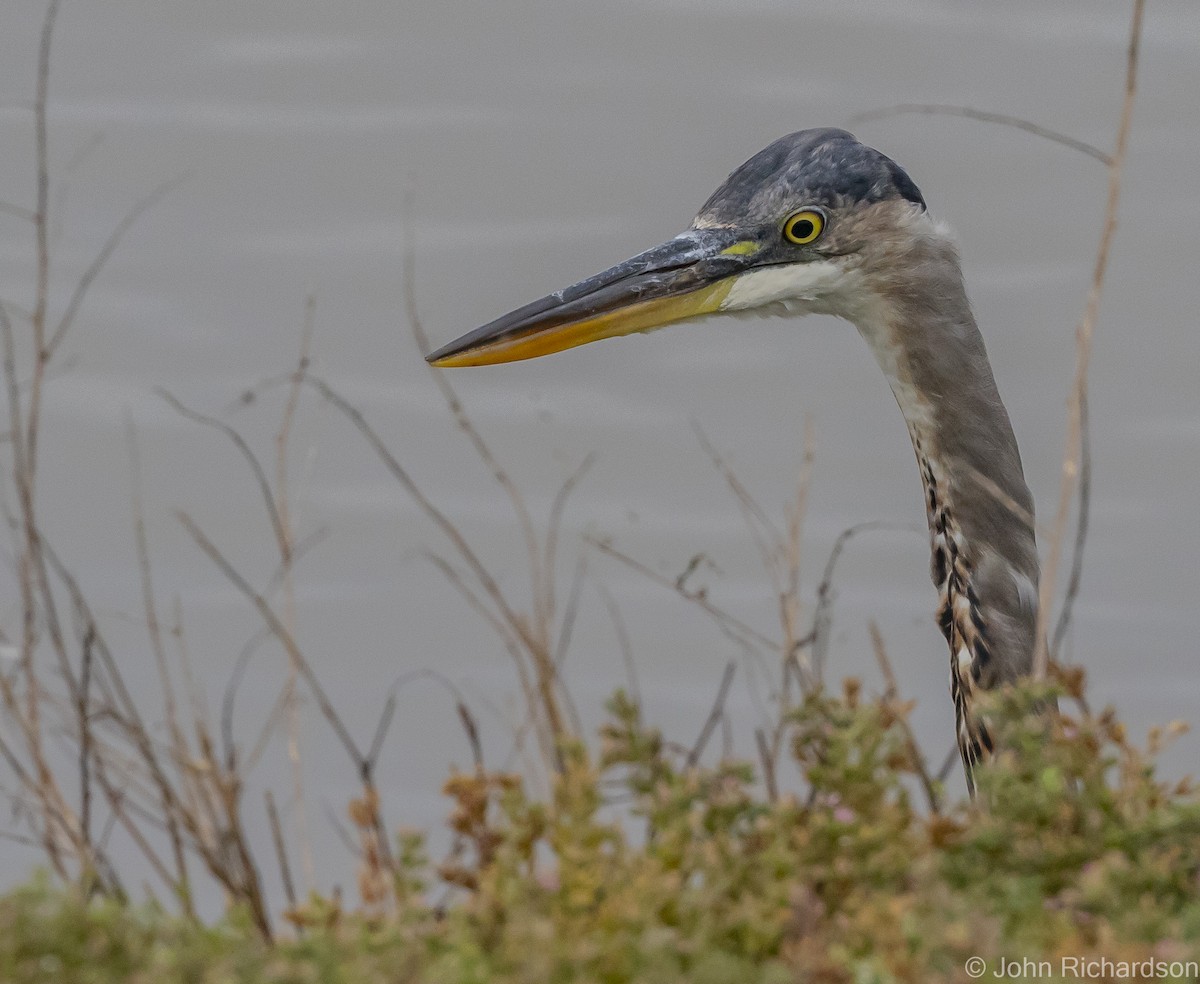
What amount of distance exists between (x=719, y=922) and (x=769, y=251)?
208cm

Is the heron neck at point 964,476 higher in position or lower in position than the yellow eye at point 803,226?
lower

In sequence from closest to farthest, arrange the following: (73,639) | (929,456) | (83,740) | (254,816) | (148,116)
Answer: (83,740) → (929,456) → (254,816) → (73,639) → (148,116)

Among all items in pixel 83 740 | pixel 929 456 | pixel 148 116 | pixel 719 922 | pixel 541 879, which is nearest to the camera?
pixel 719 922

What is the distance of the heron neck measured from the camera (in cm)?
320

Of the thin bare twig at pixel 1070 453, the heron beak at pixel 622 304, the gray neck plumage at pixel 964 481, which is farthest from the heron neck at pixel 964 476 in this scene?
Result: the thin bare twig at pixel 1070 453

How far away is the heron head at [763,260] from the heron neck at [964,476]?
5.3 inches

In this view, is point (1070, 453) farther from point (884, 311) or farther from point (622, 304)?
point (622, 304)

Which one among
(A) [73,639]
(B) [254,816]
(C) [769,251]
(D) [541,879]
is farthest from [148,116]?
(D) [541,879]

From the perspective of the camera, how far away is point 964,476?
10.7ft

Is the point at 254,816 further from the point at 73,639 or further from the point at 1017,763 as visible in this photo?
the point at 1017,763

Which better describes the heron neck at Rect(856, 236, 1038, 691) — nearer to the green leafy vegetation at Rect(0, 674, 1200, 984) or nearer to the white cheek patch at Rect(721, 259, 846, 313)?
the white cheek patch at Rect(721, 259, 846, 313)

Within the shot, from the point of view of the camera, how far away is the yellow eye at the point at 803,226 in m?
3.50

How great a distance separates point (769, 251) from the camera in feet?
11.6

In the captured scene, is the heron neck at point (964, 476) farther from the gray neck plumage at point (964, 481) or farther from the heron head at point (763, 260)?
the heron head at point (763, 260)
